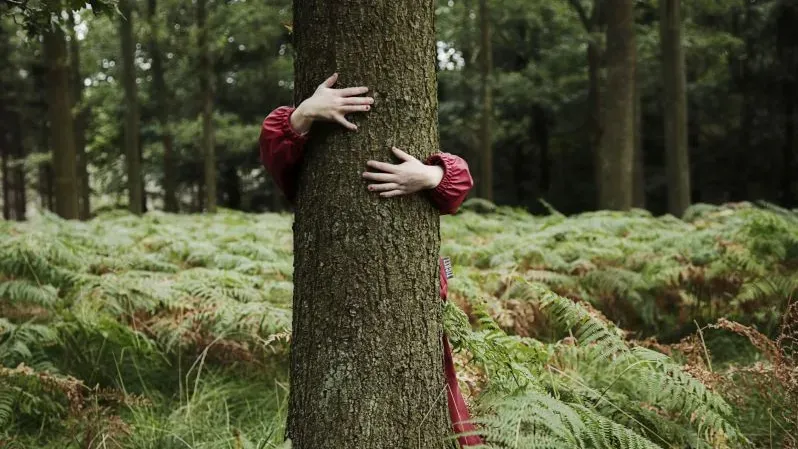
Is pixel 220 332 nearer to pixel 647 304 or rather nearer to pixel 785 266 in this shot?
pixel 647 304

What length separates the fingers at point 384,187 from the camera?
2.55 m

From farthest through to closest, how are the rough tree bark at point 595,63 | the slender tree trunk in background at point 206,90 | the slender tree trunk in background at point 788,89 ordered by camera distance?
the slender tree trunk in background at point 788,89, the rough tree bark at point 595,63, the slender tree trunk in background at point 206,90

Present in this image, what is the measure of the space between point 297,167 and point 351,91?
425 mm

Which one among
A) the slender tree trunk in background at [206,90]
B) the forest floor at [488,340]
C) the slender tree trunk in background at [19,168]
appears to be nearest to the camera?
the forest floor at [488,340]

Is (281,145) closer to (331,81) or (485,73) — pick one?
(331,81)

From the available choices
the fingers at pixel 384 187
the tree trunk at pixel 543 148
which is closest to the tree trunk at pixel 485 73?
the tree trunk at pixel 543 148

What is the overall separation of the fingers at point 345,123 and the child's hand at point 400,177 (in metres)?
0.15

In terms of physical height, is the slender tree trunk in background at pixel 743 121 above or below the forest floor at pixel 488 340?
above

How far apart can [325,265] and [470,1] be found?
18.3m

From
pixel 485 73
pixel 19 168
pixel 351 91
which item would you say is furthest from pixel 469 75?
pixel 19 168

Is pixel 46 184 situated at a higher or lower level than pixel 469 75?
lower

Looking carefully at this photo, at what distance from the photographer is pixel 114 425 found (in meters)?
3.39

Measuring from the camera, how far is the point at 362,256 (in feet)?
8.38

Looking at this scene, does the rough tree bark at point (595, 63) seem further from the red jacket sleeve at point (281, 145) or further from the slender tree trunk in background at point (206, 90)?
the red jacket sleeve at point (281, 145)
